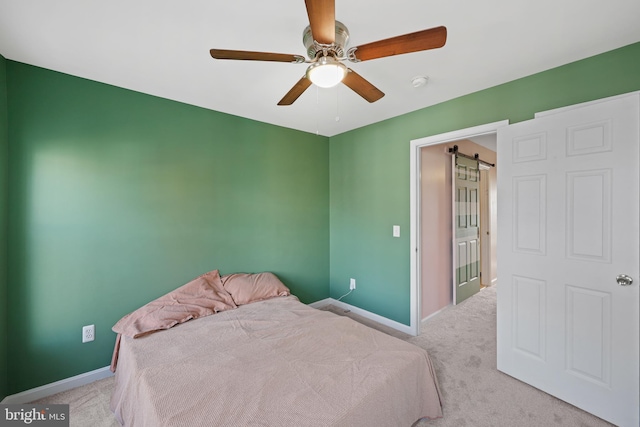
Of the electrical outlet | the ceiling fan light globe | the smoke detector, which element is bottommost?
the electrical outlet

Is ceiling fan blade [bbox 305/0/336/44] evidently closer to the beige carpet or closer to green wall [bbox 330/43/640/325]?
green wall [bbox 330/43/640/325]

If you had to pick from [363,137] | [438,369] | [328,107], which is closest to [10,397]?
[438,369]

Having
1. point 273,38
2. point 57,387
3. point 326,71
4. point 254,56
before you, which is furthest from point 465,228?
point 57,387

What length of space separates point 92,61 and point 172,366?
2.15m

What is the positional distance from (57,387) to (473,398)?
3.12 m

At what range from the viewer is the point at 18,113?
1873mm

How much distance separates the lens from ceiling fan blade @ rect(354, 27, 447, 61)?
3.71 ft

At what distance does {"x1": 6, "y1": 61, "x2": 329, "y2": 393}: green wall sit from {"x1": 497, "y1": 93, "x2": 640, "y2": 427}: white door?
2484mm

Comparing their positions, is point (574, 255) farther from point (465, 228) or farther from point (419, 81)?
point (465, 228)

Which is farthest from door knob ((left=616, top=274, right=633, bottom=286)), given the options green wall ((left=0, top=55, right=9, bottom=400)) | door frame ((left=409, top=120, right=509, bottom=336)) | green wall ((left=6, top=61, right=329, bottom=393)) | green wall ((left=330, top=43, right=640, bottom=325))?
green wall ((left=0, top=55, right=9, bottom=400))

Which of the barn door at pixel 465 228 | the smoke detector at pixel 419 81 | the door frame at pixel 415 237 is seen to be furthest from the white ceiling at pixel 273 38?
the barn door at pixel 465 228

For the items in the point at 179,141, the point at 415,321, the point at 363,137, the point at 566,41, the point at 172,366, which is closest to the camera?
the point at 172,366

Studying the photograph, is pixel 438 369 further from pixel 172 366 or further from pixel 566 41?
pixel 566 41

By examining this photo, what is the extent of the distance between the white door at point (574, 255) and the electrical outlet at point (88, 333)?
3.36 metres
